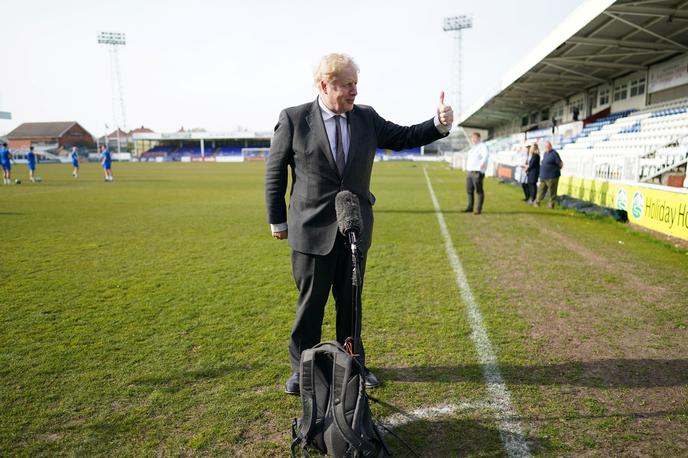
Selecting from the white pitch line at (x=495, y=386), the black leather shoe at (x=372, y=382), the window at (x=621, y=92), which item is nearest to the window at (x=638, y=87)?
the window at (x=621, y=92)

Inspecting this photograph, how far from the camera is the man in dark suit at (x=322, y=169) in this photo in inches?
106

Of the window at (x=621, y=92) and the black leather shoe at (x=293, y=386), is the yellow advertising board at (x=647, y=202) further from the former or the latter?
the window at (x=621, y=92)

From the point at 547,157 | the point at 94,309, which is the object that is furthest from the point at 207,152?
the point at 94,309

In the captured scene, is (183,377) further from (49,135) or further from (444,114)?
(49,135)

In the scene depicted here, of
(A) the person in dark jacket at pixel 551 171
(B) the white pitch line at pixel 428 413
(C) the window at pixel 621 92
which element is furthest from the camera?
(C) the window at pixel 621 92

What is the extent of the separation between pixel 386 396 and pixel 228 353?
134 centimetres

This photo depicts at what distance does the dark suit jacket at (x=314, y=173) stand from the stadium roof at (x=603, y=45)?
13423mm

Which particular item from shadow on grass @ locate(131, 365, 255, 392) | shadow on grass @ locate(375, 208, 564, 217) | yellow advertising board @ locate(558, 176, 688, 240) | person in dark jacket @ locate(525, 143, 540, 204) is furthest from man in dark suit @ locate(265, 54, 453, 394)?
person in dark jacket @ locate(525, 143, 540, 204)

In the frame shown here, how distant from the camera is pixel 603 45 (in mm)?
16875

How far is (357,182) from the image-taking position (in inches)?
110

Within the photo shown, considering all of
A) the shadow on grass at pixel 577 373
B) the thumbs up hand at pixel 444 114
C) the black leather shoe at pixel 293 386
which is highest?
the thumbs up hand at pixel 444 114

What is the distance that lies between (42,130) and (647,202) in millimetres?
113823

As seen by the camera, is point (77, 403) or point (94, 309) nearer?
point (77, 403)

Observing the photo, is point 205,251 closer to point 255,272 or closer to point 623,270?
point 255,272
